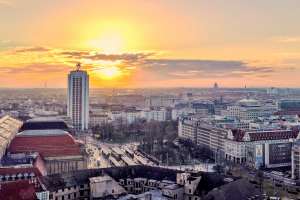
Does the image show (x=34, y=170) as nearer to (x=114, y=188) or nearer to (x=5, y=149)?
(x=114, y=188)

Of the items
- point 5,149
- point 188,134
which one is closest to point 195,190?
point 5,149

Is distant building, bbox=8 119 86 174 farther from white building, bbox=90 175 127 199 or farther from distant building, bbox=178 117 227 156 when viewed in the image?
distant building, bbox=178 117 227 156

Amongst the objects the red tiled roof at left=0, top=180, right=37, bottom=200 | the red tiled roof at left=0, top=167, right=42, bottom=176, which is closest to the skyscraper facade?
the red tiled roof at left=0, top=167, right=42, bottom=176

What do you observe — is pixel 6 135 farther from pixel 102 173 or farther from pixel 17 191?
pixel 17 191

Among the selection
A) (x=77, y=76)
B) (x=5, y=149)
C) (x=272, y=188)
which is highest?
(x=77, y=76)

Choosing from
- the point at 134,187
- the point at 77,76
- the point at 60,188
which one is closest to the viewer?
the point at 60,188
